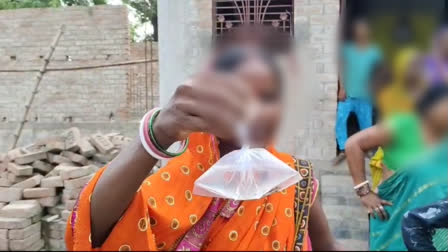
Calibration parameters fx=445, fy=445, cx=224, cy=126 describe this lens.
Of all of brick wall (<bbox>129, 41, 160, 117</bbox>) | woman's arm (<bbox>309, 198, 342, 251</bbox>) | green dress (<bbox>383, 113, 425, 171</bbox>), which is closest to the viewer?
green dress (<bbox>383, 113, 425, 171</bbox>)

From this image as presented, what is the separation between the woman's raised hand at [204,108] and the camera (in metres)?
0.39

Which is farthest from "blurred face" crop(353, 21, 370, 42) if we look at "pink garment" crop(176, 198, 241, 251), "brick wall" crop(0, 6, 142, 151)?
"brick wall" crop(0, 6, 142, 151)

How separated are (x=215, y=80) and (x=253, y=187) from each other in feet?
0.61

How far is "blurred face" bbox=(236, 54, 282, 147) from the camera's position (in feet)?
1.16

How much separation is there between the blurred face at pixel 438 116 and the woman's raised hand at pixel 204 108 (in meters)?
0.15

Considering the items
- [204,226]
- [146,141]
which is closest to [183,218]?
[204,226]

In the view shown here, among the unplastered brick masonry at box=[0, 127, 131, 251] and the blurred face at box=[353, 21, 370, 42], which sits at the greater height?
the blurred face at box=[353, 21, 370, 42]

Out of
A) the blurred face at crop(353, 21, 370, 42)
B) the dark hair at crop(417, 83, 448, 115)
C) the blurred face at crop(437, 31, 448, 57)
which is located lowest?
the dark hair at crop(417, 83, 448, 115)

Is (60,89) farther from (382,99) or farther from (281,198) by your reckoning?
(382,99)

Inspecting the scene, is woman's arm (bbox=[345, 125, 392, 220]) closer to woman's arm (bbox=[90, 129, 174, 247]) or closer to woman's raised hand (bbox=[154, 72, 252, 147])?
woman's raised hand (bbox=[154, 72, 252, 147])

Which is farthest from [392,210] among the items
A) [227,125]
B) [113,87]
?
[113,87]

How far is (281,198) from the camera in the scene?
79 cm

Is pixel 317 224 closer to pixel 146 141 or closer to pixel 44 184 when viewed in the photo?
pixel 146 141

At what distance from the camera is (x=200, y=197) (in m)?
0.69
